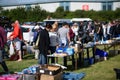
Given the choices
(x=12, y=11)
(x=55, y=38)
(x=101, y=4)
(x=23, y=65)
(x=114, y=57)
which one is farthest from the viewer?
(x=101, y=4)

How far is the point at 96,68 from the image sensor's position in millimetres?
14531

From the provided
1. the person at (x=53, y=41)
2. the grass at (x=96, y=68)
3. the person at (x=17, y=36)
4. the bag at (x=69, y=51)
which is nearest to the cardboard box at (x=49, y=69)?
the grass at (x=96, y=68)

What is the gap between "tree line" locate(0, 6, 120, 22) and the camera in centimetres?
6425

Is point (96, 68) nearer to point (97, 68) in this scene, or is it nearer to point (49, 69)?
point (97, 68)

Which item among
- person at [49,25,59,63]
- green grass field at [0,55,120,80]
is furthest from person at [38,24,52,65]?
green grass field at [0,55,120,80]

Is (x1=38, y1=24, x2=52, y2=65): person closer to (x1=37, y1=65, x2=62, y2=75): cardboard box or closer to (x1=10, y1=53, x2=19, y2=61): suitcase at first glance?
(x1=37, y1=65, x2=62, y2=75): cardboard box

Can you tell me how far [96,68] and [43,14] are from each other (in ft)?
167

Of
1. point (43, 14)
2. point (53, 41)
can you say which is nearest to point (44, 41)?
point (53, 41)

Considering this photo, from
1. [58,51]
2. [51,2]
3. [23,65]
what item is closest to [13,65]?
[23,65]

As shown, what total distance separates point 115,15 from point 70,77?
5787 cm

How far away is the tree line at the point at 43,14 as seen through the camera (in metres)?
64.2

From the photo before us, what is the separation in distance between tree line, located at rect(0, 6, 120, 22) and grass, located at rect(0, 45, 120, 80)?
46670mm

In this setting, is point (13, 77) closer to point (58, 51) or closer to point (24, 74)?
point (24, 74)

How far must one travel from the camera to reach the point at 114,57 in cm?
1814
